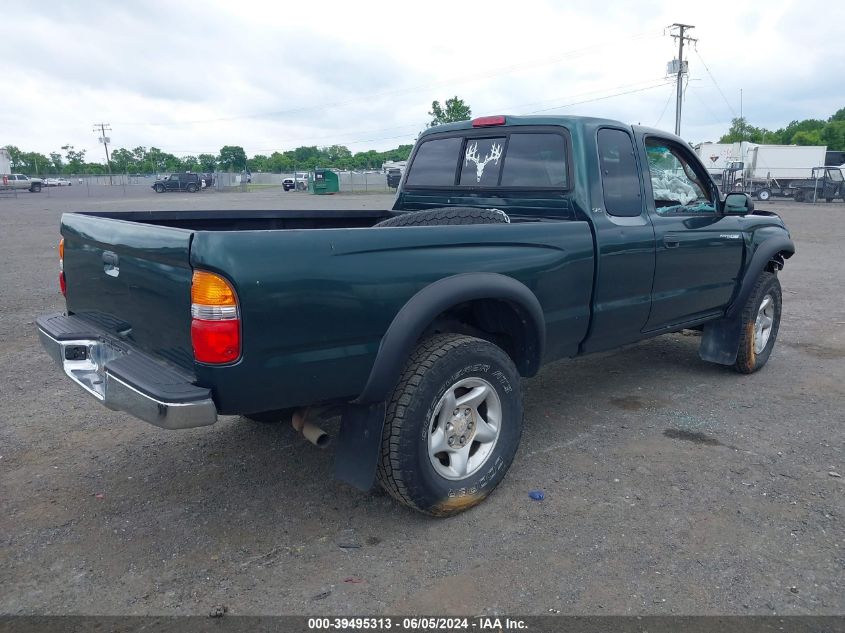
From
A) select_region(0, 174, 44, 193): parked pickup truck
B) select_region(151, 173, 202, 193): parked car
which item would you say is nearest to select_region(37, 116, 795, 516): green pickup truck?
select_region(151, 173, 202, 193): parked car

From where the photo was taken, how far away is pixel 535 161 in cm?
412

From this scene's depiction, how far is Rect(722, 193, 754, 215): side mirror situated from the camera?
189 inches

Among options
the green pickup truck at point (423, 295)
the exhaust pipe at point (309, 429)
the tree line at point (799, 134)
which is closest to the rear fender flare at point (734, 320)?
the green pickup truck at point (423, 295)

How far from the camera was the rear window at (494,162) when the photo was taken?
404 cm

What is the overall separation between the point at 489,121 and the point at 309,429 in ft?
8.00

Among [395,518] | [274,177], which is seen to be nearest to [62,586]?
[395,518]

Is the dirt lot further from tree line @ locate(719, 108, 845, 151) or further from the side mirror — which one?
tree line @ locate(719, 108, 845, 151)

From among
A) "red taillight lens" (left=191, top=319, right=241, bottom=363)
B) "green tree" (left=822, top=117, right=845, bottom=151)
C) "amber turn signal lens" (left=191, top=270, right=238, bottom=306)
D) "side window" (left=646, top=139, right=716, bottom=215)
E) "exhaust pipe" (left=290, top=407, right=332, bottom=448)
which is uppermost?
"green tree" (left=822, top=117, right=845, bottom=151)

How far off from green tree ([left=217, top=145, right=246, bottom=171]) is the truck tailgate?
106759 millimetres

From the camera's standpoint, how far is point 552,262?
352 cm

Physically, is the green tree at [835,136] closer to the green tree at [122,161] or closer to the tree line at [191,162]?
the tree line at [191,162]

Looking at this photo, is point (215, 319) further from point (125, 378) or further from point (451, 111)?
point (451, 111)

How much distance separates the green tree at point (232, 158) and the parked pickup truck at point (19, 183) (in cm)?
5234

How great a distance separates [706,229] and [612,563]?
8.94 feet
